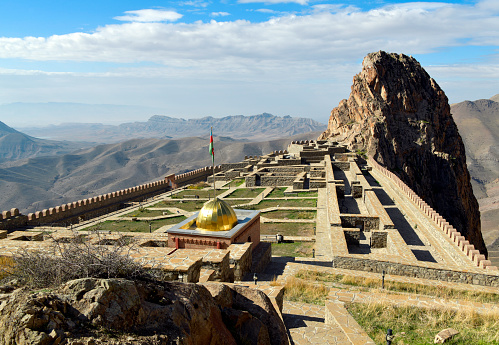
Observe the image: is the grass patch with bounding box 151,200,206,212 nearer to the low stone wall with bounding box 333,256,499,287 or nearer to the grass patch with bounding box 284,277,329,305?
the low stone wall with bounding box 333,256,499,287

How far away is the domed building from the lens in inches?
389

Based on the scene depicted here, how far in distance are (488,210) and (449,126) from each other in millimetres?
62054

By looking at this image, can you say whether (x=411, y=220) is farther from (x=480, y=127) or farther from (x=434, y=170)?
(x=480, y=127)

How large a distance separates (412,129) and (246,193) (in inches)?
1650

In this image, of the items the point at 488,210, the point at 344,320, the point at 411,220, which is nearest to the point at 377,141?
the point at 411,220

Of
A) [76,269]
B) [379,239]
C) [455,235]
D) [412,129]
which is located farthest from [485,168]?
[76,269]

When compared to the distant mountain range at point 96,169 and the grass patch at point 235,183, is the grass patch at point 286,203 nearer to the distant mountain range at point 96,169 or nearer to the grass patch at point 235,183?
the grass patch at point 235,183

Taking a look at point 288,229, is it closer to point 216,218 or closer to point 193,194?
point 216,218

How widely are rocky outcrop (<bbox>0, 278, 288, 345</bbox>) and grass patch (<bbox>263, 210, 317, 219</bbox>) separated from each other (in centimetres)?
1402

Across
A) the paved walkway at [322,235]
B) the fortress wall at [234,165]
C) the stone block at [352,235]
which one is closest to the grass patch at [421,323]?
the paved walkway at [322,235]

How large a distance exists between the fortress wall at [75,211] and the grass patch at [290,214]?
11334 millimetres

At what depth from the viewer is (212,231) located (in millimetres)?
10141

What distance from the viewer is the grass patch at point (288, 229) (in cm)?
1553

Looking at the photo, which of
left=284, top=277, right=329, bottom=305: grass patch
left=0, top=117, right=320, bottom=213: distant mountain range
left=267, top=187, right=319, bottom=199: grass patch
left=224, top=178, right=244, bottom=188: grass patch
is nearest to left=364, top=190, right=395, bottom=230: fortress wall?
left=267, top=187, right=319, bottom=199: grass patch
